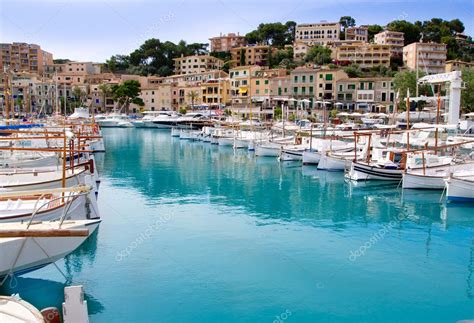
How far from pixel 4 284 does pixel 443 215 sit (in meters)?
19.7

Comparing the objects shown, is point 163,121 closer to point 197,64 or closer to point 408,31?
point 197,64

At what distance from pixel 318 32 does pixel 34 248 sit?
459ft

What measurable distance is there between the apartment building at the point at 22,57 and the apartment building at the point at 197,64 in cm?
4336

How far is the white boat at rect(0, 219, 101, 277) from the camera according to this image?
40.2ft

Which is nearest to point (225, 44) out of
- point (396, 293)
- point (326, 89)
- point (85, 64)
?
point (85, 64)

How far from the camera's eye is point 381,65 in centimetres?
10781

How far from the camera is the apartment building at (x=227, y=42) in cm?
14588

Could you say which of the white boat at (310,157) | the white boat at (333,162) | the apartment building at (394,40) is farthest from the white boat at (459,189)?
the apartment building at (394,40)

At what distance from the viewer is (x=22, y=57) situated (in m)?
139

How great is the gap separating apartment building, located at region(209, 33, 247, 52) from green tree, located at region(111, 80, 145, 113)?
43.9 m

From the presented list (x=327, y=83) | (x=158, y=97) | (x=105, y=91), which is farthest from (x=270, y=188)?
(x=105, y=91)

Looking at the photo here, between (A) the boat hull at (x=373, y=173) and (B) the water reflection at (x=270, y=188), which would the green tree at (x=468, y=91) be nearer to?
(B) the water reflection at (x=270, y=188)

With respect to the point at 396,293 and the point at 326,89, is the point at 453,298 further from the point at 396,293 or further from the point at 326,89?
the point at 326,89

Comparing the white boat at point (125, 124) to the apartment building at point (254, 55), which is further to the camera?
the apartment building at point (254, 55)
